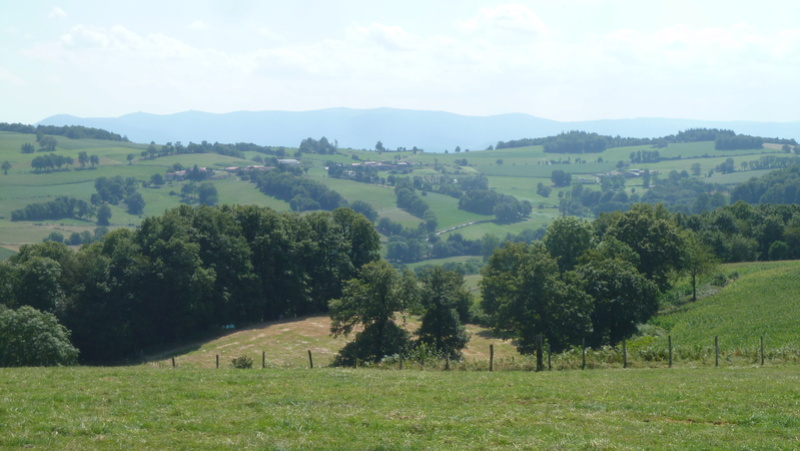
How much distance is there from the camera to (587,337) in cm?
5650

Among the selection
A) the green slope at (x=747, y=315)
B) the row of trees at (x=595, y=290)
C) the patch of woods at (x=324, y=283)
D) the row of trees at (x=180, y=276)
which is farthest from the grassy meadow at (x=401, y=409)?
the row of trees at (x=180, y=276)

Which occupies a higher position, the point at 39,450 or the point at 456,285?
the point at 39,450

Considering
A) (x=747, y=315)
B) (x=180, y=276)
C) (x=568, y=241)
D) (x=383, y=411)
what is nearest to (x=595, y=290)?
(x=747, y=315)

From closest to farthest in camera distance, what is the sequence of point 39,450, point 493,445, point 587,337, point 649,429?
1. point 39,450
2. point 493,445
3. point 649,429
4. point 587,337

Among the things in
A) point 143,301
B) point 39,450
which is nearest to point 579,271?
point 143,301

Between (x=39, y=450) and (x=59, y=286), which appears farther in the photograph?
(x=59, y=286)

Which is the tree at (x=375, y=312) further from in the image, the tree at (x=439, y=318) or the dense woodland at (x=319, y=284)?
the tree at (x=439, y=318)

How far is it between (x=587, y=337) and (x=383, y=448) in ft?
147

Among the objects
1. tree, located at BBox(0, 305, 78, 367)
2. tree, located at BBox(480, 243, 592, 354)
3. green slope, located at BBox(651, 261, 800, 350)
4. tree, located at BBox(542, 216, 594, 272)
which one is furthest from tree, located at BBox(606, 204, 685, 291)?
tree, located at BBox(0, 305, 78, 367)

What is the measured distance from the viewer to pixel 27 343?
46250mm

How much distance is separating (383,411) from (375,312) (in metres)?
38.3

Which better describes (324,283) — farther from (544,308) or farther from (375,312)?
(544,308)

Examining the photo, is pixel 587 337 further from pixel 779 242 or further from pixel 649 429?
pixel 779 242

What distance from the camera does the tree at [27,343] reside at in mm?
45719
